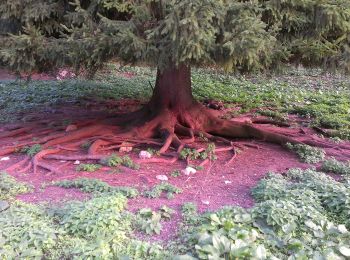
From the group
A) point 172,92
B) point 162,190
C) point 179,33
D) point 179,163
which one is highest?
point 179,33

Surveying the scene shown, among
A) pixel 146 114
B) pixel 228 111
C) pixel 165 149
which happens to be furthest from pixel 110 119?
pixel 228 111

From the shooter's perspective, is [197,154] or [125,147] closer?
[197,154]

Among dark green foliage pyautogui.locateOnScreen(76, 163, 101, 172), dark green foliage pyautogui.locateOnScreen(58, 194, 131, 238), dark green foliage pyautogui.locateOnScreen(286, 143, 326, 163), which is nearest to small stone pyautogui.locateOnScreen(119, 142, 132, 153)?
dark green foliage pyautogui.locateOnScreen(76, 163, 101, 172)

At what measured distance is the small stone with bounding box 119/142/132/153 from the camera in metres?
5.73

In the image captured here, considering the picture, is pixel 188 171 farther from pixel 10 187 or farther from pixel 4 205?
pixel 4 205

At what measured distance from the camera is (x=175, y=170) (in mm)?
5039

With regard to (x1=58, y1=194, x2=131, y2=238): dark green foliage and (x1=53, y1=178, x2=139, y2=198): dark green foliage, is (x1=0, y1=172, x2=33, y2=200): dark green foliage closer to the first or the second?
(x1=53, y1=178, x2=139, y2=198): dark green foliage

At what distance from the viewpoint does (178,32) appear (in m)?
3.82

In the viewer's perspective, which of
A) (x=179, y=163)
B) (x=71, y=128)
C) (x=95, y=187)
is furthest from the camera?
(x=71, y=128)

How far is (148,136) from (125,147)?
0.64 metres

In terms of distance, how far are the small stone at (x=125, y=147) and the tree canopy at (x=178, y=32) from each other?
4.76ft

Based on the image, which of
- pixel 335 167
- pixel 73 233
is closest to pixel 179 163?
pixel 335 167

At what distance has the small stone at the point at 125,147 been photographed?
573 centimetres

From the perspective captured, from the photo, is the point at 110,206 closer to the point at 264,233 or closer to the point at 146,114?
the point at 264,233
